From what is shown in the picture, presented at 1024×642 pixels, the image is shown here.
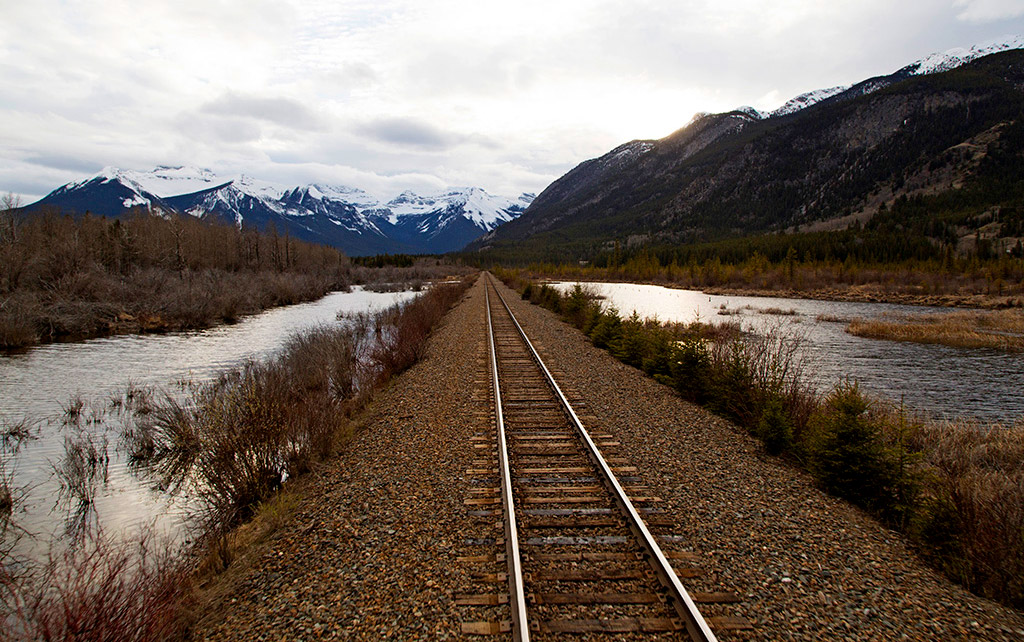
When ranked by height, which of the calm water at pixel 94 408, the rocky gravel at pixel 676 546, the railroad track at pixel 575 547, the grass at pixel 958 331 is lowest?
the calm water at pixel 94 408

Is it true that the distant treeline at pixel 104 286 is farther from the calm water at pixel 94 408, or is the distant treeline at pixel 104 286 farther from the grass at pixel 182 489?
the grass at pixel 182 489

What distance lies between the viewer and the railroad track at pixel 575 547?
3.56 metres

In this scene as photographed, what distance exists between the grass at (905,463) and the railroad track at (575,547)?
2.39 meters

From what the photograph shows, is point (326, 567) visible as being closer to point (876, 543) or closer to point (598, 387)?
point (876, 543)

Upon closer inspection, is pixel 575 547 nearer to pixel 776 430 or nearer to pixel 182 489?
pixel 776 430

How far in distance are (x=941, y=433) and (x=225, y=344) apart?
25803 millimetres

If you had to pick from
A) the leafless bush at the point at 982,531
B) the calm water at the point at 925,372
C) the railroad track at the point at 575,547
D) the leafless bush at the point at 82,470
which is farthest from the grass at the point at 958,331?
the leafless bush at the point at 82,470

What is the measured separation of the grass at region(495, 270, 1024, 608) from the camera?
4.33 metres

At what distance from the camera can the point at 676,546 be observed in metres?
4.62

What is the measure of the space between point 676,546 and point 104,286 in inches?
1586

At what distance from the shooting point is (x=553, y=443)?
741 cm

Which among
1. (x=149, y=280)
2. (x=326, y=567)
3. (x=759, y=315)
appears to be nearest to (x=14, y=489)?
(x=326, y=567)

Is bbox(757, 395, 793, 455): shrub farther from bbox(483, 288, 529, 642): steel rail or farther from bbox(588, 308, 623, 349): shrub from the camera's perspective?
bbox(588, 308, 623, 349): shrub

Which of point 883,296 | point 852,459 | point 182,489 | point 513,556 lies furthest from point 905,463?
point 883,296
